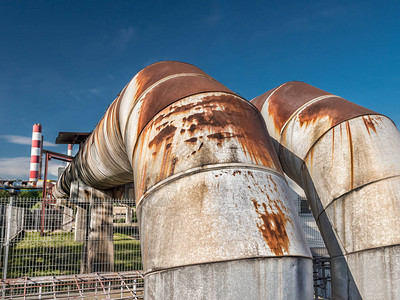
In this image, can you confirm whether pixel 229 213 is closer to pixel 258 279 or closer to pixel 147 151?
pixel 258 279

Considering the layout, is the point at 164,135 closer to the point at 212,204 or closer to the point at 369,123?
the point at 212,204

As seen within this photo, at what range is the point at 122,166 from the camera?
18.1 ft

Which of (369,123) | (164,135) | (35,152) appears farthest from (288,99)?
(35,152)

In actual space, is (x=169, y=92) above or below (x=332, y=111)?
below

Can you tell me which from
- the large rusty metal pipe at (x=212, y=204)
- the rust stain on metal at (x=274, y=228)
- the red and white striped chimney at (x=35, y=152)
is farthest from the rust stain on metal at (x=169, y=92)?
the red and white striped chimney at (x=35, y=152)

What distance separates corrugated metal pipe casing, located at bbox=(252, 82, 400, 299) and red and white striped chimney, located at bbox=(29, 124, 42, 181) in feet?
137

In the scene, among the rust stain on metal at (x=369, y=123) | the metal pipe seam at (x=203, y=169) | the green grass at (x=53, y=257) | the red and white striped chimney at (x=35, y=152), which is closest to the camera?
the metal pipe seam at (x=203, y=169)

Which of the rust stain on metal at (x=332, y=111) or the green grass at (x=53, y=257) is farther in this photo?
the green grass at (x=53, y=257)

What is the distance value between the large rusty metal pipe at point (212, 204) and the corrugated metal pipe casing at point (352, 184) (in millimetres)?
1416

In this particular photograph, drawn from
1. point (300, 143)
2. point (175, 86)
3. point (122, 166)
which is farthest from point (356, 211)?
point (122, 166)

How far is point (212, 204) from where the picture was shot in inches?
99.9

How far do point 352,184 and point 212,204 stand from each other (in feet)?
7.18

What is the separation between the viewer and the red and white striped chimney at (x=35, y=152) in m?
41.0

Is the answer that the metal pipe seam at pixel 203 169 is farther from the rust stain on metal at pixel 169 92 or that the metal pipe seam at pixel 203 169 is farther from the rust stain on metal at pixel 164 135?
the rust stain on metal at pixel 169 92
